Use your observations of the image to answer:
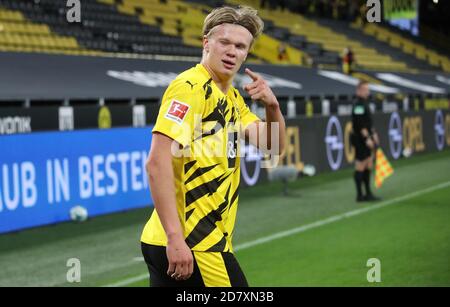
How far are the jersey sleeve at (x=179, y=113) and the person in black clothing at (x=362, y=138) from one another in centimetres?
998

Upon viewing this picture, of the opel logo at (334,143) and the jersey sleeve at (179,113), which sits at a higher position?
the jersey sleeve at (179,113)

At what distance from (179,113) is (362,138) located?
10.2m

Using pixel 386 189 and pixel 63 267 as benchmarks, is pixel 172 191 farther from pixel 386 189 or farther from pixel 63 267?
pixel 386 189

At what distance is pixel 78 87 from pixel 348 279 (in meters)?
6.12

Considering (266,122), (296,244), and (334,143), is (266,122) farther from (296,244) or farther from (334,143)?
(334,143)

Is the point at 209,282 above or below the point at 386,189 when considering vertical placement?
above

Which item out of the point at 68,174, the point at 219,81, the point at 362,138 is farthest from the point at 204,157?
the point at 362,138

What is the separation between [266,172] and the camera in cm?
1603

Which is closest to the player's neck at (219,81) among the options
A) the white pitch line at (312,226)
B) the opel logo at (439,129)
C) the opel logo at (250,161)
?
the white pitch line at (312,226)

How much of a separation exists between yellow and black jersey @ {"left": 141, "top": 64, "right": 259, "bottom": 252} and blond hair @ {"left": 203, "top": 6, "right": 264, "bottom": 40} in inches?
7.5

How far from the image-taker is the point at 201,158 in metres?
3.53

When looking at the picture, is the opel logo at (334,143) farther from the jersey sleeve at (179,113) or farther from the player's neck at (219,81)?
the jersey sleeve at (179,113)

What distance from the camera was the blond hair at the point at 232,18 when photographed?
351cm
